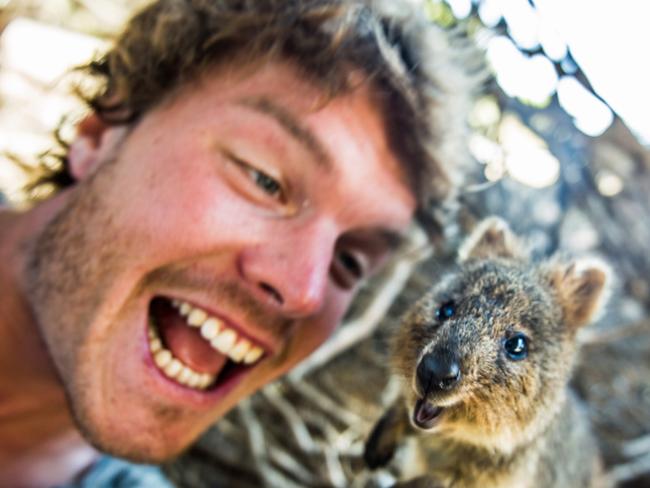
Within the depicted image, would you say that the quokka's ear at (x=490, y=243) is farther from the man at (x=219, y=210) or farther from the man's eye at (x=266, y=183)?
the man's eye at (x=266, y=183)

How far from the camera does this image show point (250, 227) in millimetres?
1811

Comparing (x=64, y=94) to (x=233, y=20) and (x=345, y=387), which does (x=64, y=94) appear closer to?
(x=233, y=20)

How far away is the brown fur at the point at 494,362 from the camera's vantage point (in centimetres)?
113

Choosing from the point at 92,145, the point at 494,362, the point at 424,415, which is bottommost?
the point at 494,362

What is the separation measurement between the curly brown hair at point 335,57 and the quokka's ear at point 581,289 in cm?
74

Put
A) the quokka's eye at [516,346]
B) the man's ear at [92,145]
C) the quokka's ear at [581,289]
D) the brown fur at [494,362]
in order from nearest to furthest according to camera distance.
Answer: the brown fur at [494,362]
the quokka's eye at [516,346]
the quokka's ear at [581,289]
the man's ear at [92,145]

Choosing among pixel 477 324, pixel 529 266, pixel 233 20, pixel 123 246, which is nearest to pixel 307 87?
pixel 233 20

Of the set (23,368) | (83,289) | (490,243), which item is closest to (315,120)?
(490,243)

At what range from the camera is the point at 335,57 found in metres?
1.99

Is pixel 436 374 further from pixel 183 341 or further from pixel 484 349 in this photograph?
pixel 183 341

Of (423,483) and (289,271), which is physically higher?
(289,271)

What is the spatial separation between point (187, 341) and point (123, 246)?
0.37m

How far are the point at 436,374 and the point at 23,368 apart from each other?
2002 mm

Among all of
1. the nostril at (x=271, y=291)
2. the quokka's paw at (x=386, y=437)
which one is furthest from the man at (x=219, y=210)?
the quokka's paw at (x=386, y=437)
